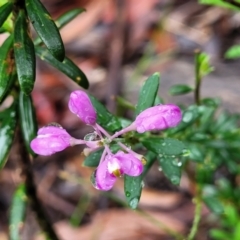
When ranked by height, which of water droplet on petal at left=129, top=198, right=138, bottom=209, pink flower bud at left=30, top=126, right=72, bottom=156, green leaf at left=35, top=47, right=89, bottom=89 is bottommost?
water droplet on petal at left=129, top=198, right=138, bottom=209

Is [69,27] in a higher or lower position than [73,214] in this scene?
higher

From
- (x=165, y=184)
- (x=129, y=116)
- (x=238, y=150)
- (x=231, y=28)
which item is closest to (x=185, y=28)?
(x=231, y=28)

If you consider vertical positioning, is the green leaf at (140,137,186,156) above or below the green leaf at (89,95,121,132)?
below

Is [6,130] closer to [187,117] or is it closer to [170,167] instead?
[170,167]

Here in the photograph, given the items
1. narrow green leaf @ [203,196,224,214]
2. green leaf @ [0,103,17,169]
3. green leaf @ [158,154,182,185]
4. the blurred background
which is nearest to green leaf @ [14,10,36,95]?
green leaf @ [0,103,17,169]

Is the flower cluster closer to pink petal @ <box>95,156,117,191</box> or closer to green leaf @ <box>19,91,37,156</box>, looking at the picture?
pink petal @ <box>95,156,117,191</box>

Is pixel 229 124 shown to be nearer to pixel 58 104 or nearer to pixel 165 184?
pixel 165 184

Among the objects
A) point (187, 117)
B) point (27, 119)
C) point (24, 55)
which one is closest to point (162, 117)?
point (24, 55)
